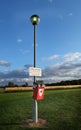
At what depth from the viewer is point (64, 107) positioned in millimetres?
16250

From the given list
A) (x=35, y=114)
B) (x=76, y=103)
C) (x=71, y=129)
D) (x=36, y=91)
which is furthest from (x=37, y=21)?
(x=76, y=103)

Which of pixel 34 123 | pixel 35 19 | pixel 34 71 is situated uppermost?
pixel 35 19

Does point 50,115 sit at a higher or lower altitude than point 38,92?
lower

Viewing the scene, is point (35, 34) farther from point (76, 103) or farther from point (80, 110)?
point (76, 103)

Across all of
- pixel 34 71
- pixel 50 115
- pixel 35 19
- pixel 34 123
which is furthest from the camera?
pixel 50 115

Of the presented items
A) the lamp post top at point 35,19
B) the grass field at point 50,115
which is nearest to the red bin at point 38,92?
the grass field at point 50,115

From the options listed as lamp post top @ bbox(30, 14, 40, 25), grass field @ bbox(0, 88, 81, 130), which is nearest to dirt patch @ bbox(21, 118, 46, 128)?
grass field @ bbox(0, 88, 81, 130)

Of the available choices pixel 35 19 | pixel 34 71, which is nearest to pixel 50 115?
pixel 34 71

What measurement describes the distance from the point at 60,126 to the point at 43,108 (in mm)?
4087

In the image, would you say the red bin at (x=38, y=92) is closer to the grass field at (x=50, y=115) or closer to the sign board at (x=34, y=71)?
the sign board at (x=34, y=71)

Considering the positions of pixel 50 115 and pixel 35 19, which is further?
pixel 50 115

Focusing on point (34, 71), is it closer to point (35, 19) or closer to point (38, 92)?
point (38, 92)

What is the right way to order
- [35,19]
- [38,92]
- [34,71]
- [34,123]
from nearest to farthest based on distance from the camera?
[34,123] < [38,92] < [34,71] < [35,19]

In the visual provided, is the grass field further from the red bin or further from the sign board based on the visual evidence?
the sign board
